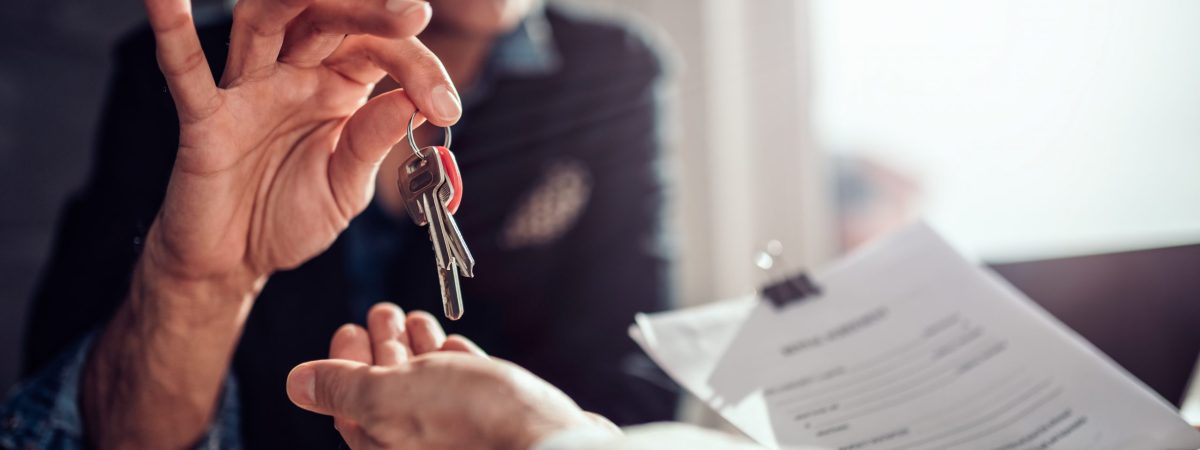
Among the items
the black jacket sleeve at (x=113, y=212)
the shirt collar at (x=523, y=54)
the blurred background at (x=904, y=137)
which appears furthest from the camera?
the shirt collar at (x=523, y=54)

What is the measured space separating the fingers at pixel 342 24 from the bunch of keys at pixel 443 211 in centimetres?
5

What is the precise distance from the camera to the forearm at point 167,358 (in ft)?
1.22

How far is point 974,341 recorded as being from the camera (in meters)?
0.36

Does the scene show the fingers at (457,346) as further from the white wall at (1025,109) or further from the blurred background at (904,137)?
the white wall at (1025,109)

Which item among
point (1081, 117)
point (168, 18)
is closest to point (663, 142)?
point (1081, 117)

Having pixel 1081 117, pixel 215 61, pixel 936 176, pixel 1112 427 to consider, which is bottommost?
pixel 936 176

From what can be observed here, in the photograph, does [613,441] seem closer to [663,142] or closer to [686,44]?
Result: [663,142]

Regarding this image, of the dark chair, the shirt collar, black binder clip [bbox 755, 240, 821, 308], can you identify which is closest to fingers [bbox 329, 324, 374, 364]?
black binder clip [bbox 755, 240, 821, 308]

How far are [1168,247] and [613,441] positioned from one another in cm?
53

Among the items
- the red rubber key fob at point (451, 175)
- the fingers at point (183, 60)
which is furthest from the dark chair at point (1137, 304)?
the fingers at point (183, 60)

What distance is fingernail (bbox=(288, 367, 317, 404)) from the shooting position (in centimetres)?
28

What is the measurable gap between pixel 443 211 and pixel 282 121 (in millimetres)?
108

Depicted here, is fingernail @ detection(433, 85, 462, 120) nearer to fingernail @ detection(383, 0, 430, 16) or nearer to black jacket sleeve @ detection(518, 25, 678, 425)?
fingernail @ detection(383, 0, 430, 16)

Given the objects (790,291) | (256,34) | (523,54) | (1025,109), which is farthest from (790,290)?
(1025,109)
